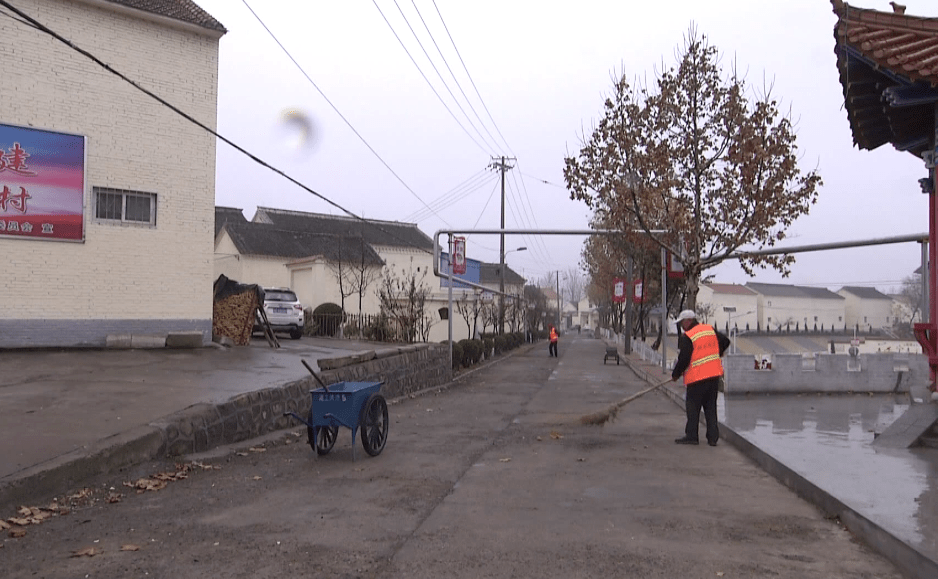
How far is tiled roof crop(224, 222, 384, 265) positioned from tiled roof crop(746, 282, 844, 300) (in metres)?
72.1

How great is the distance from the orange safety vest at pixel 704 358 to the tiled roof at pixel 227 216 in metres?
38.8

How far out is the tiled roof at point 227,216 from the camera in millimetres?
46812

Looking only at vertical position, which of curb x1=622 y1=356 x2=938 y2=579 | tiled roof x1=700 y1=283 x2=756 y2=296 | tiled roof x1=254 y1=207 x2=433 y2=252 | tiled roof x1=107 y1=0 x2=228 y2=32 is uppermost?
tiled roof x1=107 y1=0 x2=228 y2=32

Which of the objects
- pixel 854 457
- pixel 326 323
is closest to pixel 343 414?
pixel 854 457

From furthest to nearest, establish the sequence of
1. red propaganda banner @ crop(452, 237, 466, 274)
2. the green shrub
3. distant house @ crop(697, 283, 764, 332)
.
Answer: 1. distant house @ crop(697, 283, 764, 332)
2. the green shrub
3. red propaganda banner @ crop(452, 237, 466, 274)

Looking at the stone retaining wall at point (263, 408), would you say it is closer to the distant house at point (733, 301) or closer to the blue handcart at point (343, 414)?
the blue handcart at point (343, 414)

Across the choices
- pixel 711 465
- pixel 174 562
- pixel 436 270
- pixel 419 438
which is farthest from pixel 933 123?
pixel 436 270

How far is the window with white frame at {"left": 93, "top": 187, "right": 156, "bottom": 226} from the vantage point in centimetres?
1677

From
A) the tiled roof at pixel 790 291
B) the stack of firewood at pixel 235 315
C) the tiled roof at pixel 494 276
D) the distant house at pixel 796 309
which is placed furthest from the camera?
the tiled roof at pixel 790 291

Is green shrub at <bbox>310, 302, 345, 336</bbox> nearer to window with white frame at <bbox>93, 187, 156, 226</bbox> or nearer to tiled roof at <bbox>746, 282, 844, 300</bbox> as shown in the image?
window with white frame at <bbox>93, 187, 156, 226</bbox>

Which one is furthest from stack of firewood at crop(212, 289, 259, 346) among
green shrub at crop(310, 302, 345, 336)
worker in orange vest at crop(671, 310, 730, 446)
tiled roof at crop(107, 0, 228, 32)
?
worker in orange vest at crop(671, 310, 730, 446)

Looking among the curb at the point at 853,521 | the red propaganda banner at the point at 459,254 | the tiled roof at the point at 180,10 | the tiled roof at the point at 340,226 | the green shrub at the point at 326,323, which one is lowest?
the curb at the point at 853,521

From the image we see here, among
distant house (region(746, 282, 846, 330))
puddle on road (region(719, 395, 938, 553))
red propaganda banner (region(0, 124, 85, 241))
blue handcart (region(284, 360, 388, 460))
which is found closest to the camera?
puddle on road (region(719, 395, 938, 553))

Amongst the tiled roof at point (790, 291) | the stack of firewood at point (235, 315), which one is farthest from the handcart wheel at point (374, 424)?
the tiled roof at point (790, 291)
